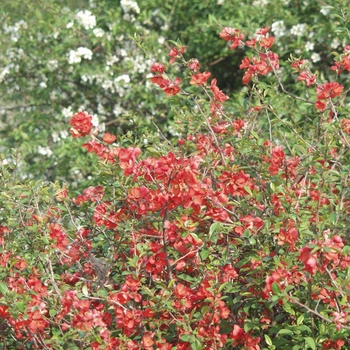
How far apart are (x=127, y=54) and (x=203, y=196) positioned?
315 centimetres

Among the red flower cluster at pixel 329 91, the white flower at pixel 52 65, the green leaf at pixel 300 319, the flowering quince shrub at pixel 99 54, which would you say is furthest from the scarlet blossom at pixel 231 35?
the white flower at pixel 52 65

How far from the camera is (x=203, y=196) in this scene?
2131 millimetres

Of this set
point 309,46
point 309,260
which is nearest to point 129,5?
point 309,46

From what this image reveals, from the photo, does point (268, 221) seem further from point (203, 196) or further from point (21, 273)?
point (21, 273)

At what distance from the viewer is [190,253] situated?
2.21m

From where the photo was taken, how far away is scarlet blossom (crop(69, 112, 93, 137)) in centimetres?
246

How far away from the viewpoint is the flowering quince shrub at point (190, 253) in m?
2.09

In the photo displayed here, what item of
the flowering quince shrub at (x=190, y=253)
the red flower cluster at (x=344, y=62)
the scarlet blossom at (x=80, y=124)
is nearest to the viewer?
the flowering quince shrub at (x=190, y=253)

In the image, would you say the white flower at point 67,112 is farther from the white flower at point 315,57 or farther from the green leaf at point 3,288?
the green leaf at point 3,288

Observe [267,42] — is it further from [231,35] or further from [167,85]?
[167,85]

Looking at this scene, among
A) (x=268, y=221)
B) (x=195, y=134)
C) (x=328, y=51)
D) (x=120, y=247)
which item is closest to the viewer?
(x=268, y=221)

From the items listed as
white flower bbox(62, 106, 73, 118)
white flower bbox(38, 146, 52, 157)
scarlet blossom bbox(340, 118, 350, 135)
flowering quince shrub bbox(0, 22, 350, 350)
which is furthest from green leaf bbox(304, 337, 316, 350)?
white flower bbox(62, 106, 73, 118)

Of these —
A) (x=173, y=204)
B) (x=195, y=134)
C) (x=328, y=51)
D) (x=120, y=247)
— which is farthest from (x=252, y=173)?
(x=328, y=51)

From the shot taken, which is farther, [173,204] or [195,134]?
[195,134]
